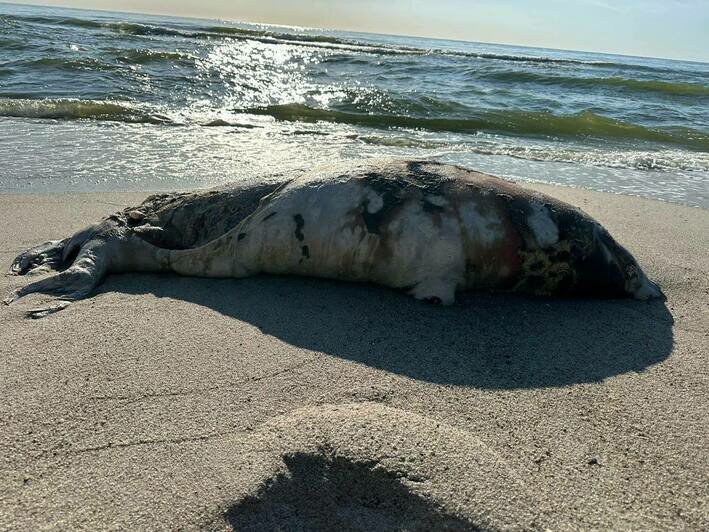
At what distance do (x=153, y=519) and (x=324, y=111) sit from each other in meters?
9.62

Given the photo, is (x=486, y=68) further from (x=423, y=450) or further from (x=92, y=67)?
(x=423, y=450)

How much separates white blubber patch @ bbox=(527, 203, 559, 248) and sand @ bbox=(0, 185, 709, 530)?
1.18 feet

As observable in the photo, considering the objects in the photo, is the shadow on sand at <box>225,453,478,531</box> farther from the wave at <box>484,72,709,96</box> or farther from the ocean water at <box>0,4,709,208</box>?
the wave at <box>484,72,709,96</box>

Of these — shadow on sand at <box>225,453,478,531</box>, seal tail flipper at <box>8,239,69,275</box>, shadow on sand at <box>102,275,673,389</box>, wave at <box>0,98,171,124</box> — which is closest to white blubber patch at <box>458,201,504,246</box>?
shadow on sand at <box>102,275,673,389</box>

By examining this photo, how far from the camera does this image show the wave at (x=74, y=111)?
8.41 metres

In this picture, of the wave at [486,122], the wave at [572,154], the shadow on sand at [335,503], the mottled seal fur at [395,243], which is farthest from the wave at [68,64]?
the shadow on sand at [335,503]

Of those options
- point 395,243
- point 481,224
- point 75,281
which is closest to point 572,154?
point 481,224

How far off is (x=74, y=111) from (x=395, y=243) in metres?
7.54

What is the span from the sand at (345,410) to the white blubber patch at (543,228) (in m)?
0.36

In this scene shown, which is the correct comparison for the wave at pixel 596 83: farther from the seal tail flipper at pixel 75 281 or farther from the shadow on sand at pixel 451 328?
the seal tail flipper at pixel 75 281

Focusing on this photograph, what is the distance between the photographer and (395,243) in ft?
10.6

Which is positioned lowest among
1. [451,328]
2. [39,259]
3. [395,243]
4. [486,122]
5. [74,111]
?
[39,259]

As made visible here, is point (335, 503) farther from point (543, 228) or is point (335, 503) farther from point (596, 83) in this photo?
point (596, 83)

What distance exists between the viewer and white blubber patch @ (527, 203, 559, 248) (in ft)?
10.9
